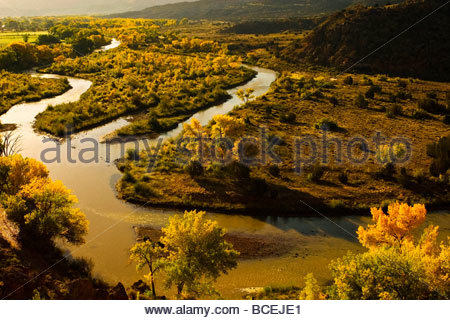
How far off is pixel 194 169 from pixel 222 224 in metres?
9.62

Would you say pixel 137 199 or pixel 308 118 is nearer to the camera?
pixel 137 199

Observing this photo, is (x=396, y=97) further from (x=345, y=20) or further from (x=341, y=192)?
(x=345, y=20)

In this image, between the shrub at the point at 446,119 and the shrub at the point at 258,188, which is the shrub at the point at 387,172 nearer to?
the shrub at the point at 258,188

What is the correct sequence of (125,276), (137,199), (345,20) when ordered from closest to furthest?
(125,276)
(137,199)
(345,20)

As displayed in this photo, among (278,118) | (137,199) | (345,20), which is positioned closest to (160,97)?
(278,118)

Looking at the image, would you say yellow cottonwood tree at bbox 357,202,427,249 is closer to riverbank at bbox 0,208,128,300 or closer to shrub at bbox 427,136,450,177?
riverbank at bbox 0,208,128,300

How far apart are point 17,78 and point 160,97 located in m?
44.6

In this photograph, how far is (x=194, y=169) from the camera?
1671 inches

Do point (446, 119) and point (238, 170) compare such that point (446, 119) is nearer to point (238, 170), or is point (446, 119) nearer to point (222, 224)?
point (238, 170)

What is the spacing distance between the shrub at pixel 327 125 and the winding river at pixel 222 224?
24.6m

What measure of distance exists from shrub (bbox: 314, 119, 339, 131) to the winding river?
2465cm

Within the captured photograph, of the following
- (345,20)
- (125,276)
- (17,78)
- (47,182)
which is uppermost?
(345,20)

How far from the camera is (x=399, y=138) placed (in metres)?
53.4

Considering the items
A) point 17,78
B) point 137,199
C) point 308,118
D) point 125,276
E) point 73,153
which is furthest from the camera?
point 17,78
